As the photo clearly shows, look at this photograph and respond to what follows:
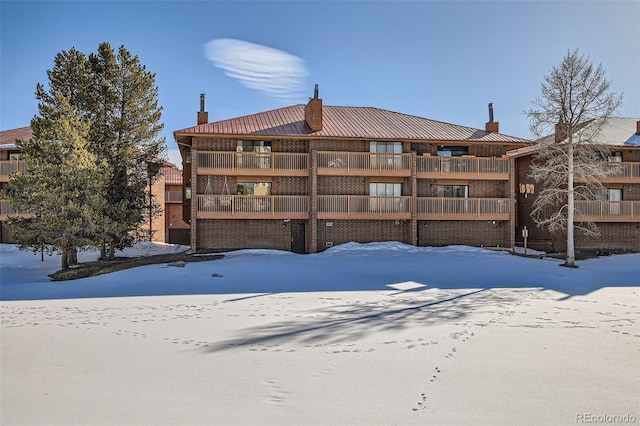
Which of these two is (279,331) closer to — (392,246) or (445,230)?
(392,246)

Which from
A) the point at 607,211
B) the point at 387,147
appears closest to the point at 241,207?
the point at 387,147

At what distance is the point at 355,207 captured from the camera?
1119 inches

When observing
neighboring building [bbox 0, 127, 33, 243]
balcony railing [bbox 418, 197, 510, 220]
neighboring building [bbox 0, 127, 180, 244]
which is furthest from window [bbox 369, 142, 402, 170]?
neighboring building [bbox 0, 127, 33, 243]

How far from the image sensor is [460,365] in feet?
25.1

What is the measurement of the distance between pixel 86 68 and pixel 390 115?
19393 millimetres

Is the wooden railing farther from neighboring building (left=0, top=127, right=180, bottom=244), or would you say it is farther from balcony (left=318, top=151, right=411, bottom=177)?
neighboring building (left=0, top=127, right=180, bottom=244)

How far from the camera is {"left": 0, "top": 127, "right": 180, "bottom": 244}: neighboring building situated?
31828 mm

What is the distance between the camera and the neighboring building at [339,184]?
28062mm

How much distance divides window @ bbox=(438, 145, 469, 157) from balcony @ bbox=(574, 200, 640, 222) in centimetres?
779

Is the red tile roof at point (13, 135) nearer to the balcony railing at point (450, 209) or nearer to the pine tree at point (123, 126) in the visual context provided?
the pine tree at point (123, 126)

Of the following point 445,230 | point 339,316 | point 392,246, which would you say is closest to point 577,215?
point 445,230

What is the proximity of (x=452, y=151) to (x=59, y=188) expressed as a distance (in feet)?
72.9

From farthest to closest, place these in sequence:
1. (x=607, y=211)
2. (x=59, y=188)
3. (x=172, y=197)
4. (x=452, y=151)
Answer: (x=172, y=197) → (x=607, y=211) → (x=452, y=151) → (x=59, y=188)

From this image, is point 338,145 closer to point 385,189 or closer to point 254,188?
point 385,189
